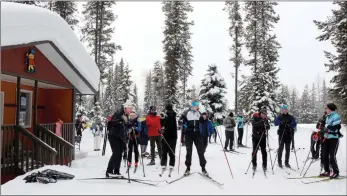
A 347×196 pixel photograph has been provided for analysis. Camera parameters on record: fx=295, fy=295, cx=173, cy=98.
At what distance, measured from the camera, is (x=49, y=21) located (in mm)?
9406

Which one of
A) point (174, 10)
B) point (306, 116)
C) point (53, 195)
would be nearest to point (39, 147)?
point (53, 195)

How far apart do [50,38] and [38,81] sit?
5.67 ft

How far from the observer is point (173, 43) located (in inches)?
1259

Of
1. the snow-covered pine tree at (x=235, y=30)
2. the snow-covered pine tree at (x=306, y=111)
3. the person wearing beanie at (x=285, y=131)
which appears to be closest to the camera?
the person wearing beanie at (x=285, y=131)

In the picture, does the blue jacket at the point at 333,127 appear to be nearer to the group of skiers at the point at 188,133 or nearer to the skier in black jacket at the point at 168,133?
the group of skiers at the point at 188,133

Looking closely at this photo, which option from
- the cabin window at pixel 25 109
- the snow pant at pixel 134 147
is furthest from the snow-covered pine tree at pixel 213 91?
the snow pant at pixel 134 147

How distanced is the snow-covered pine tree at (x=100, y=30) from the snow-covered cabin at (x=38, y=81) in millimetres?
16878

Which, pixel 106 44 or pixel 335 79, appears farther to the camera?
pixel 106 44

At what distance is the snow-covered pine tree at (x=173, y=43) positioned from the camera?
31.6 metres

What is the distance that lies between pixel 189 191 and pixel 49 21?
693 centimetres

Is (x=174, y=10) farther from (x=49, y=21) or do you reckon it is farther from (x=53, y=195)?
(x=53, y=195)

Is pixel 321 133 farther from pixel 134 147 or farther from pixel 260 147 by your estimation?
pixel 134 147

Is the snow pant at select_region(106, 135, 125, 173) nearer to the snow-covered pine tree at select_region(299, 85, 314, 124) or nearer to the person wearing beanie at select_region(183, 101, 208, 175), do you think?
the person wearing beanie at select_region(183, 101, 208, 175)

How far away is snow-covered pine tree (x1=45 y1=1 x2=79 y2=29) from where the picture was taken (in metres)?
27.5
